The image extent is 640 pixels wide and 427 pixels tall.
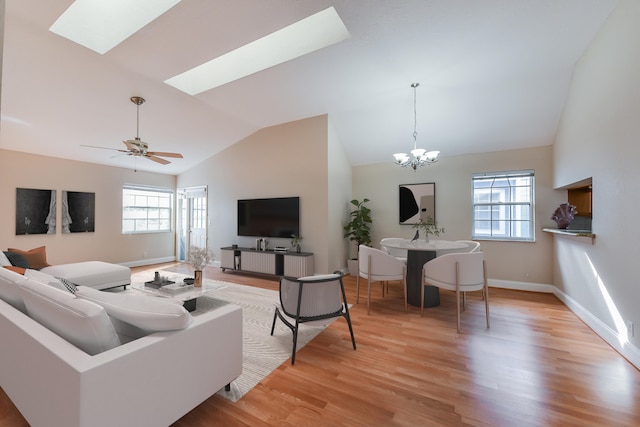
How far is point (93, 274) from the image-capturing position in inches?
150

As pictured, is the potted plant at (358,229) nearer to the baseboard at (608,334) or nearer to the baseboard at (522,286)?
the baseboard at (522,286)

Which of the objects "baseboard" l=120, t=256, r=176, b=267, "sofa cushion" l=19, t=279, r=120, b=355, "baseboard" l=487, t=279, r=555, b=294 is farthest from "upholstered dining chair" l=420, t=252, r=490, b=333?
"baseboard" l=120, t=256, r=176, b=267

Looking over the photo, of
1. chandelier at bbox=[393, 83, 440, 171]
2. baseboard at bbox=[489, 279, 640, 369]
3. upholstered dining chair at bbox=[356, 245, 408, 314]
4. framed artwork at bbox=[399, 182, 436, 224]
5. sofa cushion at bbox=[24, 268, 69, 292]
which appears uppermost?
chandelier at bbox=[393, 83, 440, 171]

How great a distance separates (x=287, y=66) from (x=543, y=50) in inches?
118

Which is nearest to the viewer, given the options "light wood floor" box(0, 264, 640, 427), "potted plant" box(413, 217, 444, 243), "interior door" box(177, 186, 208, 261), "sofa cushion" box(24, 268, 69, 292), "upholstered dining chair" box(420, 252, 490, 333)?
"light wood floor" box(0, 264, 640, 427)

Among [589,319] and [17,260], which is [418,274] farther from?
[17,260]

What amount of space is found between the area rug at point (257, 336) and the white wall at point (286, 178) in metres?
1.48

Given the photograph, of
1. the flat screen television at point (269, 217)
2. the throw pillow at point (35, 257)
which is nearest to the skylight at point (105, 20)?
the throw pillow at point (35, 257)

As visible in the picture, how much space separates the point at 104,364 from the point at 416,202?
199 inches

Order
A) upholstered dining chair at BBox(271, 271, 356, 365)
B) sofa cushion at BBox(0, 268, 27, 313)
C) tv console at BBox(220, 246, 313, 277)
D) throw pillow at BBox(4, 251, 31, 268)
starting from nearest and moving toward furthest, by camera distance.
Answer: sofa cushion at BBox(0, 268, 27, 313) → upholstered dining chair at BBox(271, 271, 356, 365) → throw pillow at BBox(4, 251, 31, 268) → tv console at BBox(220, 246, 313, 277)

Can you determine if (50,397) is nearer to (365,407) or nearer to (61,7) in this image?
(365,407)

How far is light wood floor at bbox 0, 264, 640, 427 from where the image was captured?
172 centimetres

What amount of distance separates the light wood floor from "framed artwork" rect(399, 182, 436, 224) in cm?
240

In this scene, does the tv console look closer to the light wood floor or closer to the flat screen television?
the flat screen television
